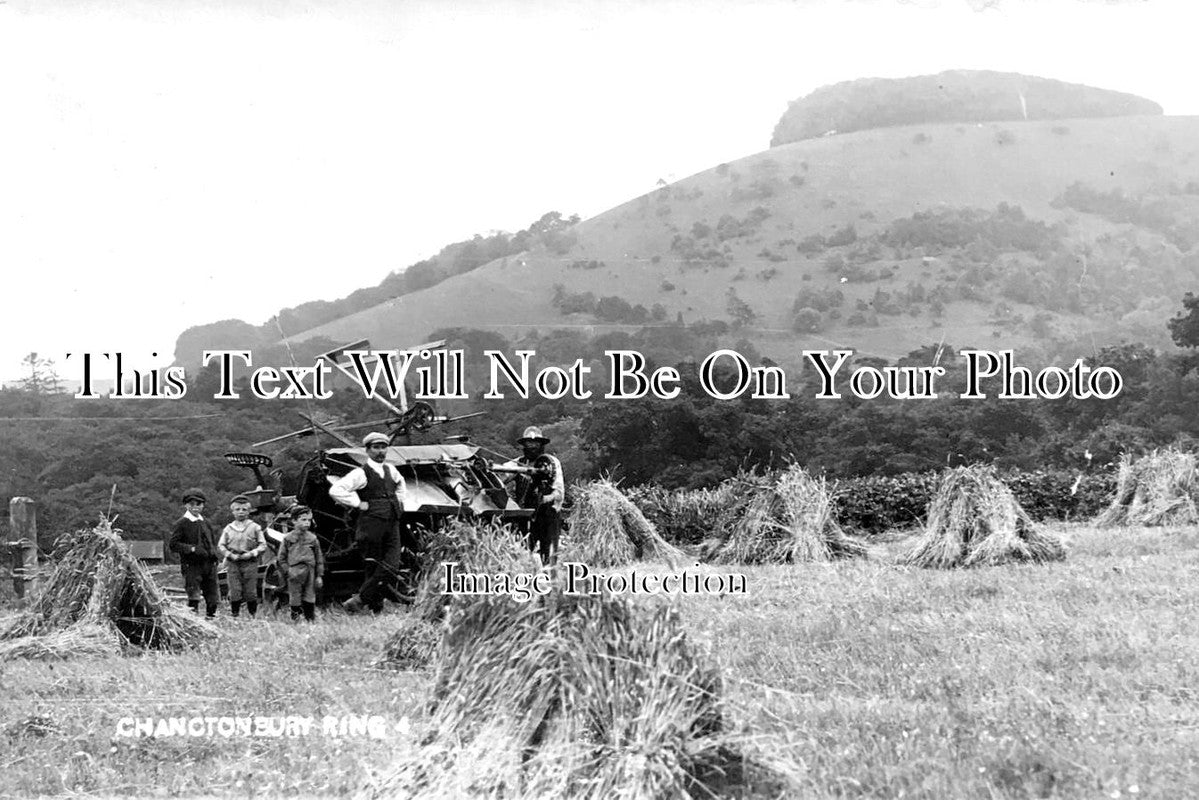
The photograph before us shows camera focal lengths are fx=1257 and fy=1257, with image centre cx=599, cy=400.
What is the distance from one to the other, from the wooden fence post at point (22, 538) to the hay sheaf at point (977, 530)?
403 inches

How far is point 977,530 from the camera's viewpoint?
1453 cm

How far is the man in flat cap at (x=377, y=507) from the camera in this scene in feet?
37.3

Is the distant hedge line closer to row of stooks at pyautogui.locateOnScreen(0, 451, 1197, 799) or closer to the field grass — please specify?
the field grass

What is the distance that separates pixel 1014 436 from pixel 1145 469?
638 inches

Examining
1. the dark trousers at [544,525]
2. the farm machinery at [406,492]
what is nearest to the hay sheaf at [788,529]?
the farm machinery at [406,492]

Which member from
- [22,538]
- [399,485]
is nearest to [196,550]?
[399,485]

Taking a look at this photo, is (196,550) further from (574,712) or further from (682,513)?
(682,513)

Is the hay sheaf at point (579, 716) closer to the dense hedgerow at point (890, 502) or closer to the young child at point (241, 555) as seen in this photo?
the young child at point (241, 555)

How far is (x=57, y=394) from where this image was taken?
32.2 m

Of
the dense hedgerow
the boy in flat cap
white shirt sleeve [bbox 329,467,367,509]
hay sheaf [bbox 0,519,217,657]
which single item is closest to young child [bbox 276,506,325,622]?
Result: white shirt sleeve [bbox 329,467,367,509]

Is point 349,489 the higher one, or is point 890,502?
point 349,489

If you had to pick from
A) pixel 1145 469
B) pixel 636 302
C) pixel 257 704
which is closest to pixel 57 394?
pixel 636 302

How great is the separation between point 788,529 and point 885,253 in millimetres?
38005

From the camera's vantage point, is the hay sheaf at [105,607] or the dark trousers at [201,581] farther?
the dark trousers at [201,581]
